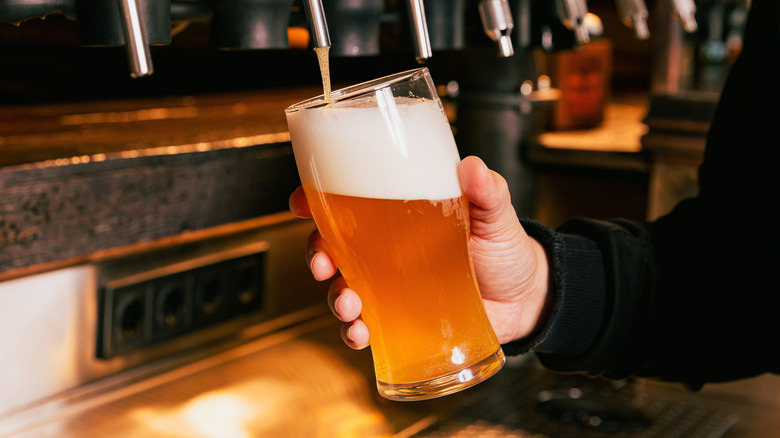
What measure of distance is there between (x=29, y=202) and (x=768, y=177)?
986 mm

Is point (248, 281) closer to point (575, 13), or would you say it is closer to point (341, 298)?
point (341, 298)

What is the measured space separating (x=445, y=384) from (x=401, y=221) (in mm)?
163

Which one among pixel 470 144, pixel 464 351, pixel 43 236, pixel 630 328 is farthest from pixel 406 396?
pixel 470 144

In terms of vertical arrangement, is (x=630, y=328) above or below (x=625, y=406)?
above

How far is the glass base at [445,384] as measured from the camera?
0.73 meters

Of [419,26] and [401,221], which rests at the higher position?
[419,26]

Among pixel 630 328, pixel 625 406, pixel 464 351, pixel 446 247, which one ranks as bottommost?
pixel 625 406

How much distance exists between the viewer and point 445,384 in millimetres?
735

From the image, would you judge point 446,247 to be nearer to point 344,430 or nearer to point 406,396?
point 406,396

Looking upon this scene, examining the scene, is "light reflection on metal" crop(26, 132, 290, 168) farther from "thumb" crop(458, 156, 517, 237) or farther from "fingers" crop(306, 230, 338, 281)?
"thumb" crop(458, 156, 517, 237)

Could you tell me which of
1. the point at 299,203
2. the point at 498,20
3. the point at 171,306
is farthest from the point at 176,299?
the point at 498,20

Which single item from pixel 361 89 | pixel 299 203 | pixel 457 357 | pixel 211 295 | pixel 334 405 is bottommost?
pixel 334 405

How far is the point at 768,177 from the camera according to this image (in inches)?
42.8

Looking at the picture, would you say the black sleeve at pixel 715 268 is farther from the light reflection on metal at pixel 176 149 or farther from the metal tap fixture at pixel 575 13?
the light reflection on metal at pixel 176 149
